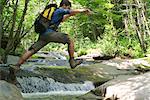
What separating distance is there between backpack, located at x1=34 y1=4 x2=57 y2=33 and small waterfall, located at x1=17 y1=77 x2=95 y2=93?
255 inches

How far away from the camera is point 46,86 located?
1307 centimetres

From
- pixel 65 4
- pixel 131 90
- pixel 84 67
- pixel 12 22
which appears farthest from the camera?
pixel 12 22

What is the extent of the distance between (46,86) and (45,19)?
22.9 feet

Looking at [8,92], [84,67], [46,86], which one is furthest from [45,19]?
[84,67]

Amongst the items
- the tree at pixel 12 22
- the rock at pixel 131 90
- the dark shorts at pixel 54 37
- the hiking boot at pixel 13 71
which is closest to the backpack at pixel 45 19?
the dark shorts at pixel 54 37

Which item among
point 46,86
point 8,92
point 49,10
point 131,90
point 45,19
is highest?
point 49,10

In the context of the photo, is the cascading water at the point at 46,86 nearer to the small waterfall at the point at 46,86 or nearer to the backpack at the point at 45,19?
the small waterfall at the point at 46,86

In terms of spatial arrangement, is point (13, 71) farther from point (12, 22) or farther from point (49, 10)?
point (12, 22)

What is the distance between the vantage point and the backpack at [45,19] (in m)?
6.35

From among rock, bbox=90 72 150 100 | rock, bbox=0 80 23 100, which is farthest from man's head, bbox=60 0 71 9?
rock, bbox=90 72 150 100

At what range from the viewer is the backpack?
635cm

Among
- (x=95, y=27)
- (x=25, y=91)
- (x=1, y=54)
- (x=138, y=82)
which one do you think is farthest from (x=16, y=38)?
(x=95, y=27)

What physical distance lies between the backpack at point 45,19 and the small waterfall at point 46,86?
21.3ft

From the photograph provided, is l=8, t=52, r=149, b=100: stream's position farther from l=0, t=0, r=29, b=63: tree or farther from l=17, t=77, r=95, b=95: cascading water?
l=0, t=0, r=29, b=63: tree
